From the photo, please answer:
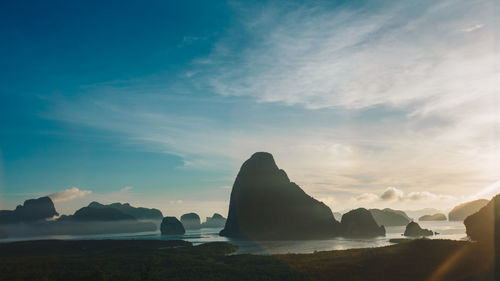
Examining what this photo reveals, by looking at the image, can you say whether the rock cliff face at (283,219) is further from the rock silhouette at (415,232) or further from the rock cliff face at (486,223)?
the rock cliff face at (486,223)

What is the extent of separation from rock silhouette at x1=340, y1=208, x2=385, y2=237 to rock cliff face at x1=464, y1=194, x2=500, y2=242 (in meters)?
56.8

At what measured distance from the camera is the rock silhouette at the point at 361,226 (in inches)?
7067

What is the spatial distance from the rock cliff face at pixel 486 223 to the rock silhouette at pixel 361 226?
5679cm

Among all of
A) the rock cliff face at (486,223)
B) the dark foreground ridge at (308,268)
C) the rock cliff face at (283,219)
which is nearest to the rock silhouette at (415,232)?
the rock cliff face at (486,223)

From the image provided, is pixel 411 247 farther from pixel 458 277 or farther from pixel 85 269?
pixel 85 269

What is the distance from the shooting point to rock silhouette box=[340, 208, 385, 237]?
180 metres

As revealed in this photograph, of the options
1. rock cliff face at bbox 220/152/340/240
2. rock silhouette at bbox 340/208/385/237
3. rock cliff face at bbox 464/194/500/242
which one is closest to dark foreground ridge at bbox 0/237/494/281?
rock cliff face at bbox 464/194/500/242

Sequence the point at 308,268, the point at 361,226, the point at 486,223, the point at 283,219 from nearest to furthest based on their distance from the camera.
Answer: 1. the point at 308,268
2. the point at 486,223
3. the point at 361,226
4. the point at 283,219

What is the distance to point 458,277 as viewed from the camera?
47375 mm

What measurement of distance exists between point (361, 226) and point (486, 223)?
7318 centimetres

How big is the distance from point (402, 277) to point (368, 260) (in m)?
13.9

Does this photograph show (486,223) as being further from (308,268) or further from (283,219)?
(283,219)

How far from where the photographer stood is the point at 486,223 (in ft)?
373

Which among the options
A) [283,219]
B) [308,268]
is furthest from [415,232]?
[308,268]
